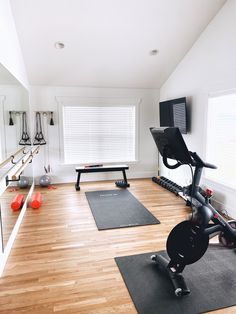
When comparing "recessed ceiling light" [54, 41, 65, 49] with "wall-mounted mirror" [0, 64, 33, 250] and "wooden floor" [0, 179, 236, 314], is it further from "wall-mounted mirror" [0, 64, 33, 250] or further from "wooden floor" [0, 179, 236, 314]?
"wooden floor" [0, 179, 236, 314]

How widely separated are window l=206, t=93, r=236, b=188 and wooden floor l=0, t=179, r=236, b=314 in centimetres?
81

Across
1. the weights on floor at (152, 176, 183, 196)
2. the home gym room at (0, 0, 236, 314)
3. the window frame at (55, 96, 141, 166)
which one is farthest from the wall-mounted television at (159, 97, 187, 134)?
the weights on floor at (152, 176, 183, 196)

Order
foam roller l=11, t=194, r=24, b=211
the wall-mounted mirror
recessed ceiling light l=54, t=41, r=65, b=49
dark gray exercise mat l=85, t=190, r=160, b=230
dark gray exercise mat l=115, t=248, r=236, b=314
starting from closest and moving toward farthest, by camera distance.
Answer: dark gray exercise mat l=115, t=248, r=236, b=314, the wall-mounted mirror, foam roller l=11, t=194, r=24, b=211, dark gray exercise mat l=85, t=190, r=160, b=230, recessed ceiling light l=54, t=41, r=65, b=49

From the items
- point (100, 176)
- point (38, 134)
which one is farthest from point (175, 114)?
point (38, 134)

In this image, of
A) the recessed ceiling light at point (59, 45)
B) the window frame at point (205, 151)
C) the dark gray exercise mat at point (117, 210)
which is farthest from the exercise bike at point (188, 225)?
the recessed ceiling light at point (59, 45)

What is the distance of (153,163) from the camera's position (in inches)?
235

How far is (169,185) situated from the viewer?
4.84 m

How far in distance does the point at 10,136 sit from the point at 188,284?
3188 mm

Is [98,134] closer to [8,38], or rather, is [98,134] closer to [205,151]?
[205,151]

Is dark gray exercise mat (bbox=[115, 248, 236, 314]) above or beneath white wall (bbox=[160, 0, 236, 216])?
beneath

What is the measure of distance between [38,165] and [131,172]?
2.15m

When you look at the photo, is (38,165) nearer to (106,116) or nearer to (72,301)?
(106,116)

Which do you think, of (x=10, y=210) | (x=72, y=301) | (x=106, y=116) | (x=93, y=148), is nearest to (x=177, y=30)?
(x=106, y=116)

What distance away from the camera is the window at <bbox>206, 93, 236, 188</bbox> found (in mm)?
3455
